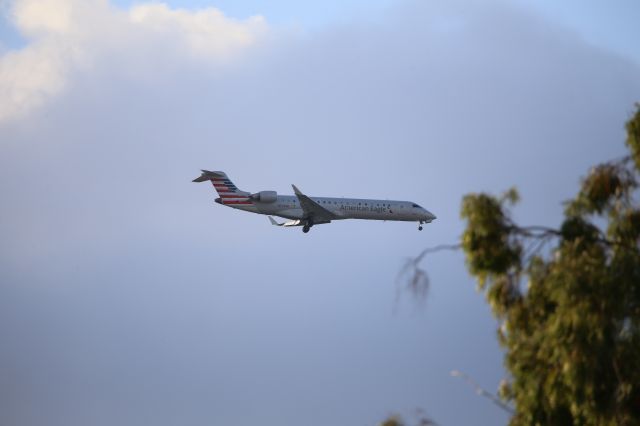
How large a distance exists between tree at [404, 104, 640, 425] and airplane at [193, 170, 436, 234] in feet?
135

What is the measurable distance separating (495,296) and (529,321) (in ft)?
3.41

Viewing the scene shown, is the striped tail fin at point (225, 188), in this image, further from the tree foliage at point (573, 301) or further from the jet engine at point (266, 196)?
the tree foliage at point (573, 301)

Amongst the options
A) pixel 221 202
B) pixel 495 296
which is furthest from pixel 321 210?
pixel 495 296

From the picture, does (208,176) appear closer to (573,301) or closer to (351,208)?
(351,208)

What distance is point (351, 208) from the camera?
69.1m

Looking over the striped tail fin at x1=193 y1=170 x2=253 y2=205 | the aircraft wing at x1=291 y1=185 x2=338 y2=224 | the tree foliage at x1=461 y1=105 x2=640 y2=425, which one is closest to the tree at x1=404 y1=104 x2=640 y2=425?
the tree foliage at x1=461 y1=105 x2=640 y2=425

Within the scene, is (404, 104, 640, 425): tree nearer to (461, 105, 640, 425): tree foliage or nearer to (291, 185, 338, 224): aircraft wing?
(461, 105, 640, 425): tree foliage

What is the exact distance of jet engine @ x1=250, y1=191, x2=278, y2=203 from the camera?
6875cm

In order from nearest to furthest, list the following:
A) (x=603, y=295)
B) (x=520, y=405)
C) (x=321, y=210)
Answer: (x=603, y=295)
(x=520, y=405)
(x=321, y=210)

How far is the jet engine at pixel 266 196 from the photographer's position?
68750 millimetres

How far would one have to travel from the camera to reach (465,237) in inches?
A: 1030

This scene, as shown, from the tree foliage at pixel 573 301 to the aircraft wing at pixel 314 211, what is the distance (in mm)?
40342

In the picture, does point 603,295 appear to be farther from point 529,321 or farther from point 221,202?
point 221,202

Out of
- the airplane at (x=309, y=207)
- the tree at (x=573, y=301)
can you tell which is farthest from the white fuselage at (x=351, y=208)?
the tree at (x=573, y=301)
